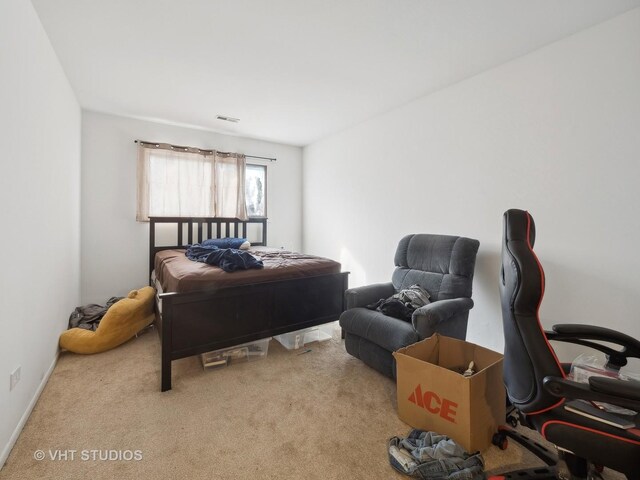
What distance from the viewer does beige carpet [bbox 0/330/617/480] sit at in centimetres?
150

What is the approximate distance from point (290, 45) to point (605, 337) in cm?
268

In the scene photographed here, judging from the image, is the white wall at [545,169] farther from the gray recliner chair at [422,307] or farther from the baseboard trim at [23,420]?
the baseboard trim at [23,420]

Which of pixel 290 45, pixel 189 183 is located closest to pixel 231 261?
pixel 290 45

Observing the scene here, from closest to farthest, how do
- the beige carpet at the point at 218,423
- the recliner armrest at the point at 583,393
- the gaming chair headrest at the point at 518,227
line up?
the recliner armrest at the point at 583,393, the gaming chair headrest at the point at 518,227, the beige carpet at the point at 218,423

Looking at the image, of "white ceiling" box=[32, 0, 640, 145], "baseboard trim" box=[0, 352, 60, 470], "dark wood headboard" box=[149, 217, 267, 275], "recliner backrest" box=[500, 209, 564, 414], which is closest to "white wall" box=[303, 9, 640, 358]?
"white ceiling" box=[32, 0, 640, 145]

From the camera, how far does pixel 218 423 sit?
1.84 meters

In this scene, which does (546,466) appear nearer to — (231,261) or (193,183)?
(231,261)

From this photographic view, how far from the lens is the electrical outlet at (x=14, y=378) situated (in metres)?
1.61

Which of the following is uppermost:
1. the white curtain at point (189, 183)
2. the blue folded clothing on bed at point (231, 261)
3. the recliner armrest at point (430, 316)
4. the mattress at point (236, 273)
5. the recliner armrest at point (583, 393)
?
the white curtain at point (189, 183)

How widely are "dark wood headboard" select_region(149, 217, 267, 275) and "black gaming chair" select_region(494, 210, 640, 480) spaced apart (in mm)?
3986

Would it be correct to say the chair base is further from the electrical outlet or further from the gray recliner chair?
the electrical outlet

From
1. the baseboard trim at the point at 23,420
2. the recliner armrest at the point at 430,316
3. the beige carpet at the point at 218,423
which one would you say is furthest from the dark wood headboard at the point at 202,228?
the recliner armrest at the point at 430,316

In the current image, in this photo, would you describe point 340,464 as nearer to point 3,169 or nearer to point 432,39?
point 3,169

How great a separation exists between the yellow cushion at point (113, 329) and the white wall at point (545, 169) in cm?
279
